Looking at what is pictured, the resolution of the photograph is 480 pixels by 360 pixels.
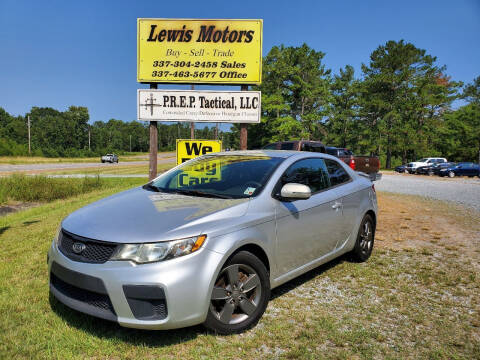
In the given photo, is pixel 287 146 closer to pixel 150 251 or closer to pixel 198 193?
pixel 198 193

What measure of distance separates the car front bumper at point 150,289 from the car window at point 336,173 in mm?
2230

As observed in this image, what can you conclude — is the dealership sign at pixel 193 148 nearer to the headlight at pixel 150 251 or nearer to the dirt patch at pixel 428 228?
the dirt patch at pixel 428 228

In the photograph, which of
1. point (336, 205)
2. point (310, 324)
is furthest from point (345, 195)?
point (310, 324)

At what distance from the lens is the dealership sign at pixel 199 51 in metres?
7.91

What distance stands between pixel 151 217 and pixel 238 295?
0.96 m

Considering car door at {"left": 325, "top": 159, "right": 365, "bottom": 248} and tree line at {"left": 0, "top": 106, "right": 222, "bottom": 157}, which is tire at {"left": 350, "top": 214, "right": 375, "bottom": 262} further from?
tree line at {"left": 0, "top": 106, "right": 222, "bottom": 157}

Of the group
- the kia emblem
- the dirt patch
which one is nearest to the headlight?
the kia emblem

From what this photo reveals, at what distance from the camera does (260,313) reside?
9.84 ft

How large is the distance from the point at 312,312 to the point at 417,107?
161 ft

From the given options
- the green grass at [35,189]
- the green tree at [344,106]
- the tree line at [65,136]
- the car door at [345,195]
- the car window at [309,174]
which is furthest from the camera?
the tree line at [65,136]

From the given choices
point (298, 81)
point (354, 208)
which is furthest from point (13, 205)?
point (298, 81)

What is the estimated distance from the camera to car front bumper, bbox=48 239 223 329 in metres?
2.38

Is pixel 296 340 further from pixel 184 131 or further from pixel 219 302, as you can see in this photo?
pixel 184 131

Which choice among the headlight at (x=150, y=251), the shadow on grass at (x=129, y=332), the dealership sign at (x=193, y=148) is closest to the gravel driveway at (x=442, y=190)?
the dealership sign at (x=193, y=148)
